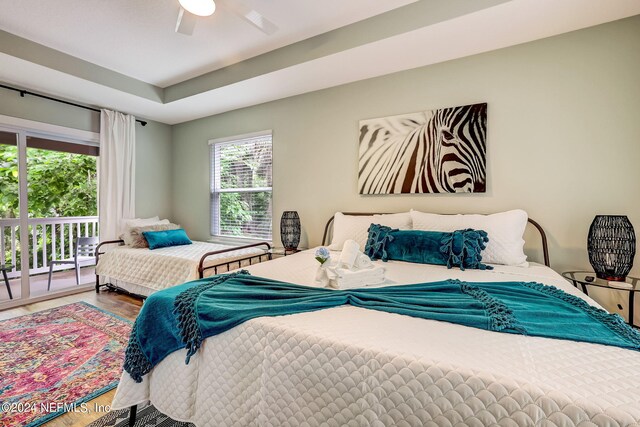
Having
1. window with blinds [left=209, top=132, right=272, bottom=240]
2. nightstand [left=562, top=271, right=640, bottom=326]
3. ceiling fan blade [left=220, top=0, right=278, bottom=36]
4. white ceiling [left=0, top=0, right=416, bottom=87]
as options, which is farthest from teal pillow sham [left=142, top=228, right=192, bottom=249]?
nightstand [left=562, top=271, right=640, bottom=326]

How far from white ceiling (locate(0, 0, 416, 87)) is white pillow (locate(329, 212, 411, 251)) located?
1.66 m

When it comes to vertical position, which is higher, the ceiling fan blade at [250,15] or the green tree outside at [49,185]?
the ceiling fan blade at [250,15]

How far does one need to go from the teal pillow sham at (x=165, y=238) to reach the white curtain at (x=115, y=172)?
65cm

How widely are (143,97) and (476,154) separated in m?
3.73

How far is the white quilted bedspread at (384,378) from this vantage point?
76cm

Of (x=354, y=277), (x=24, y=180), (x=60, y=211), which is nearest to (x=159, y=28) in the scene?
(x=24, y=180)

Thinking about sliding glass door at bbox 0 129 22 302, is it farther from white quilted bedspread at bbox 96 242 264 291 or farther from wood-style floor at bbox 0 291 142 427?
white quilted bedspread at bbox 96 242 264 291

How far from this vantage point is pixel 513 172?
244 cm

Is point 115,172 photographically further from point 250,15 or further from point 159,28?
point 250,15

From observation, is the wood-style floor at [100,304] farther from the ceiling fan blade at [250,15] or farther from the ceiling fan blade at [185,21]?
the ceiling fan blade at [250,15]

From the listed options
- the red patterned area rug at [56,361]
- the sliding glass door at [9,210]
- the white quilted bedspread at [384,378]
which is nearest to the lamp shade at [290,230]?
the red patterned area rug at [56,361]

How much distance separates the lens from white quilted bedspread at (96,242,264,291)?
298 cm

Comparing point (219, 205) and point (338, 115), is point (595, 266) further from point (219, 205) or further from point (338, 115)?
point (219, 205)

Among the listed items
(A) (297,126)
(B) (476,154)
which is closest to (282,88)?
(A) (297,126)
